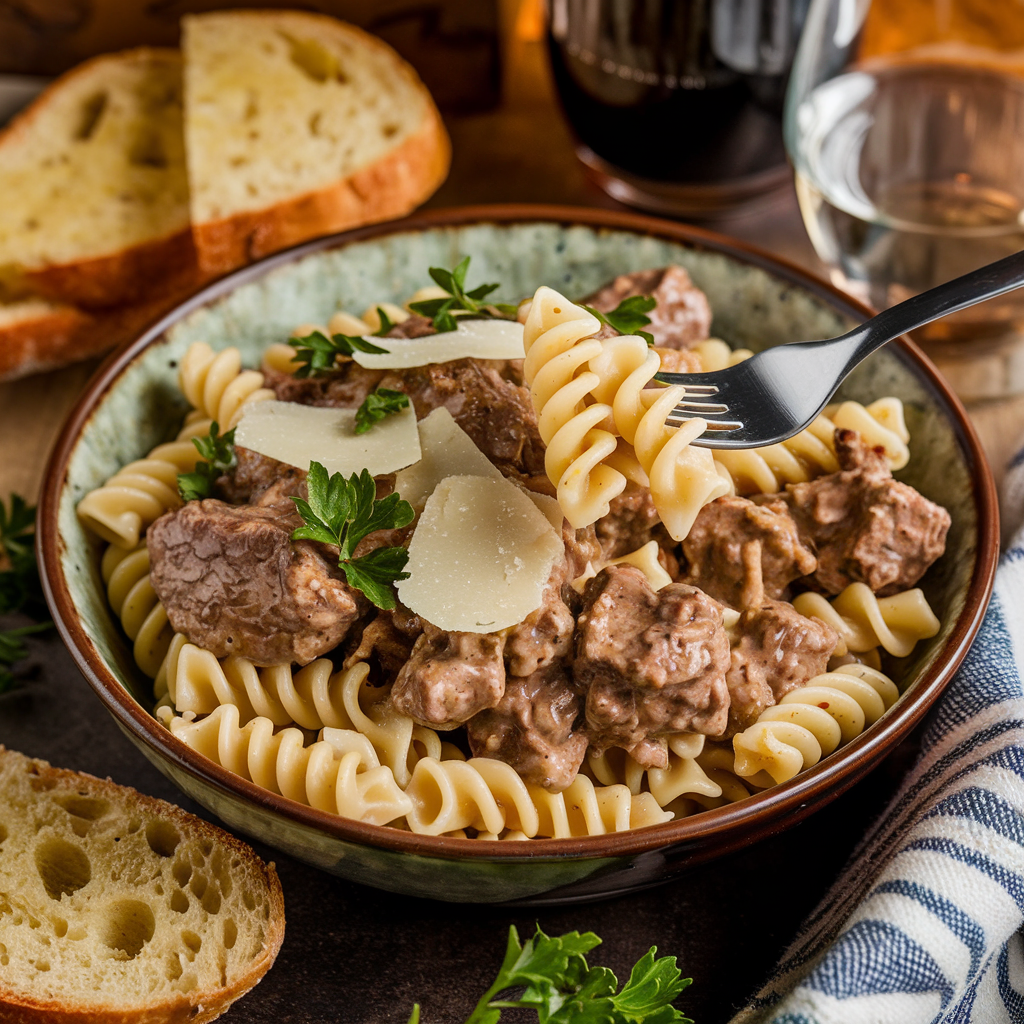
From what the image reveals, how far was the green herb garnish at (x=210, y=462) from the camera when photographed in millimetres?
3752

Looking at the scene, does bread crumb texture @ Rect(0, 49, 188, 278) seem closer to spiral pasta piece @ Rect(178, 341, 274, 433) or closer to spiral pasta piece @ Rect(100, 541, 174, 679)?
spiral pasta piece @ Rect(178, 341, 274, 433)

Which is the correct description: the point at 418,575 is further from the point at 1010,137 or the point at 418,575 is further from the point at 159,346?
the point at 1010,137

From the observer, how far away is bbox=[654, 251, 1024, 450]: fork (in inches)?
136

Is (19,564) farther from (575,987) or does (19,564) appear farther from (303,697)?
(575,987)

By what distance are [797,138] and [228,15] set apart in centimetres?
289

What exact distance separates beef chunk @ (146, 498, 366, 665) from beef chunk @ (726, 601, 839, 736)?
1059mm

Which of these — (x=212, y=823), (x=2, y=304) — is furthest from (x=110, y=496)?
(x=2, y=304)

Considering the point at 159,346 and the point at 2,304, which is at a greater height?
the point at 159,346

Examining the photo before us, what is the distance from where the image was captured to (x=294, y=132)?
18.8 feet

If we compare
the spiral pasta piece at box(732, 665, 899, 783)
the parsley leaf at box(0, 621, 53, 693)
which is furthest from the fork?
the parsley leaf at box(0, 621, 53, 693)

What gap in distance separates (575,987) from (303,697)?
1.12m

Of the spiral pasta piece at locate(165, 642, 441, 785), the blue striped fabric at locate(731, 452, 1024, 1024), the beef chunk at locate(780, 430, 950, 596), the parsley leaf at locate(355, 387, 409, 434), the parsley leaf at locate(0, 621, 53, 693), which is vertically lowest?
the parsley leaf at locate(0, 621, 53, 693)

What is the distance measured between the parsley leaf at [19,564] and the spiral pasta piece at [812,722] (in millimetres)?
2490

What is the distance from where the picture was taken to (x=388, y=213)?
18.5ft
